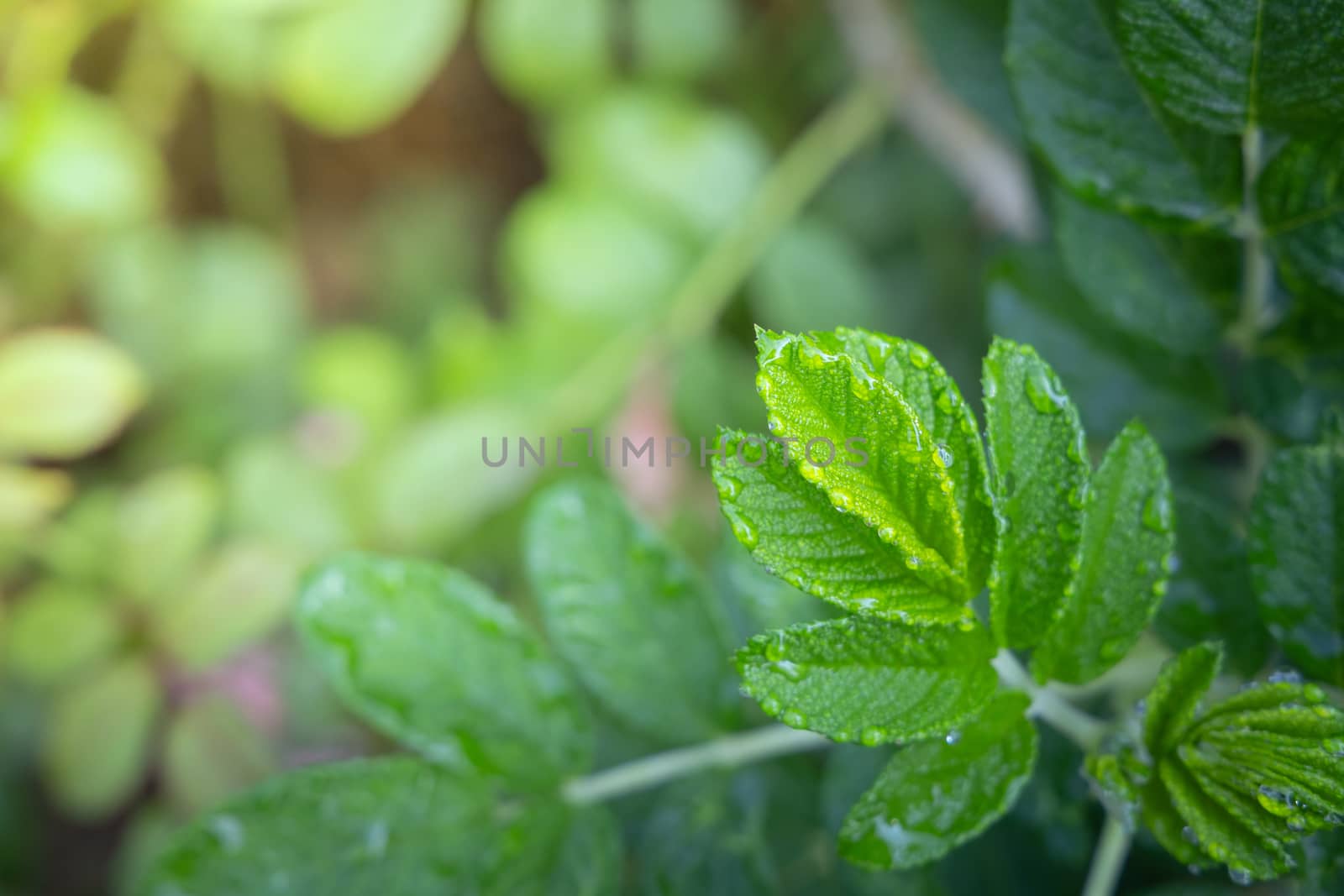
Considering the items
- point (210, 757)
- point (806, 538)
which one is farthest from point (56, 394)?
point (806, 538)

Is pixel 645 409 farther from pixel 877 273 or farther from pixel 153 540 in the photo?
pixel 153 540

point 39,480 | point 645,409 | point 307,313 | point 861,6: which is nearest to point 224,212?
point 307,313

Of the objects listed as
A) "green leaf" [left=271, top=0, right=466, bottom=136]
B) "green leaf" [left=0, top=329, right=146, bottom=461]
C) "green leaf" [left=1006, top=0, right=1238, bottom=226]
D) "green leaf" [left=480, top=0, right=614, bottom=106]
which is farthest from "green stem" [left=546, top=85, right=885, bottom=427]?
"green leaf" [left=1006, top=0, right=1238, bottom=226]

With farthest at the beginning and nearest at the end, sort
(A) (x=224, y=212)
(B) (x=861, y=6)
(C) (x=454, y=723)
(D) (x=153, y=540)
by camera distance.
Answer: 1. (A) (x=224, y=212)
2. (B) (x=861, y=6)
3. (D) (x=153, y=540)
4. (C) (x=454, y=723)

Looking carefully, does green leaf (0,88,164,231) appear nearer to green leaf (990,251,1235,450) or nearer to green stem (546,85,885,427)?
green stem (546,85,885,427)

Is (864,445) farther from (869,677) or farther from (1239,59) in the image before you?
(1239,59)
